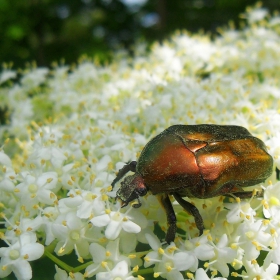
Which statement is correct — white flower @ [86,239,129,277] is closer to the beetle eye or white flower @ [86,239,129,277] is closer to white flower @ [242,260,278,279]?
the beetle eye

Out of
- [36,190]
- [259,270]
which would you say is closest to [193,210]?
[259,270]

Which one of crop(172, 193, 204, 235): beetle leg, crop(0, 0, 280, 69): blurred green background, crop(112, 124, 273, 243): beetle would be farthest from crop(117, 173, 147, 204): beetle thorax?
crop(0, 0, 280, 69): blurred green background

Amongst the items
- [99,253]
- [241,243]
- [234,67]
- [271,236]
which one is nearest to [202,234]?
[241,243]

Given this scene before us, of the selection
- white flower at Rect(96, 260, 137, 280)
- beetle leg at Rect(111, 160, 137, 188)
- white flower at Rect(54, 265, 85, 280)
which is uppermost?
beetle leg at Rect(111, 160, 137, 188)

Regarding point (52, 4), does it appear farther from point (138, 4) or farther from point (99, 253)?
point (99, 253)

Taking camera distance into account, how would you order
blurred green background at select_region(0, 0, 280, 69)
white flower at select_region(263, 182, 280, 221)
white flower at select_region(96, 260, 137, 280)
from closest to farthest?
white flower at select_region(96, 260, 137, 280) < white flower at select_region(263, 182, 280, 221) < blurred green background at select_region(0, 0, 280, 69)

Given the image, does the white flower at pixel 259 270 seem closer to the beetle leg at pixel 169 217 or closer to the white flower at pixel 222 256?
the white flower at pixel 222 256

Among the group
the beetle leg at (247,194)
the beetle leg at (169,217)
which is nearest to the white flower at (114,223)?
the beetle leg at (169,217)
